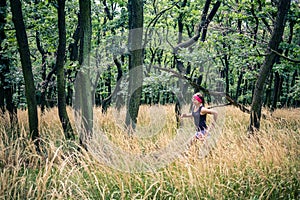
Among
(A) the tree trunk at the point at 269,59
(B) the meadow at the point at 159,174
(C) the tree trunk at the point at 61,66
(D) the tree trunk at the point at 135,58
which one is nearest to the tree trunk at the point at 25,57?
(C) the tree trunk at the point at 61,66

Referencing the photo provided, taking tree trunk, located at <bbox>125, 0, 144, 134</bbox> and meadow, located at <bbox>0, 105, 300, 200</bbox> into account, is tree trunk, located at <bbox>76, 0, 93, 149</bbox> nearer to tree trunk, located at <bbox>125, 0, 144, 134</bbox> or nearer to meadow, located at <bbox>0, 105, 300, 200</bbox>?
meadow, located at <bbox>0, 105, 300, 200</bbox>

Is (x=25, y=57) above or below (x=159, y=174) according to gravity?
above

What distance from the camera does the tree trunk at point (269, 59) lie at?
5352 mm

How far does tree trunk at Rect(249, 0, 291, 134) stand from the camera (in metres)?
5.35

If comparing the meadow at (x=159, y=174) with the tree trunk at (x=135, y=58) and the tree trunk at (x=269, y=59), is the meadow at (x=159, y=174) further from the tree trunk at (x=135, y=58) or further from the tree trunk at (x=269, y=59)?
the tree trunk at (x=135, y=58)

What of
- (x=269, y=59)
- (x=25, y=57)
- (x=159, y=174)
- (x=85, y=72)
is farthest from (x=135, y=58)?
(x=159, y=174)

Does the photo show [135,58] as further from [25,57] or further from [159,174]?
[159,174]

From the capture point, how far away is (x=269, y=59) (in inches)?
219

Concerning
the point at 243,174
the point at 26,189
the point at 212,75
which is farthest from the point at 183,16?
the point at 212,75

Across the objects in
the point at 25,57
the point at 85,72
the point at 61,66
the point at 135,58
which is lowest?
the point at 85,72

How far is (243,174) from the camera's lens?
4039 mm

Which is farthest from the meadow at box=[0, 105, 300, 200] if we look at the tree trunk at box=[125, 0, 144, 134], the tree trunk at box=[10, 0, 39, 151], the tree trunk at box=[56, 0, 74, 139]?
the tree trunk at box=[125, 0, 144, 134]

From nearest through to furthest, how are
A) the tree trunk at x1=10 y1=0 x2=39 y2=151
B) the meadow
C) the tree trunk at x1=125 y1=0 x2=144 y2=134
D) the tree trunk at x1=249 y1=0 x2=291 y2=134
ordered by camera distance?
the meadow → the tree trunk at x1=10 y1=0 x2=39 y2=151 → the tree trunk at x1=249 y1=0 x2=291 y2=134 → the tree trunk at x1=125 y1=0 x2=144 y2=134

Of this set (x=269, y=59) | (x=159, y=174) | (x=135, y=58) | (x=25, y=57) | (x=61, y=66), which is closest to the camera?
(x=159, y=174)
